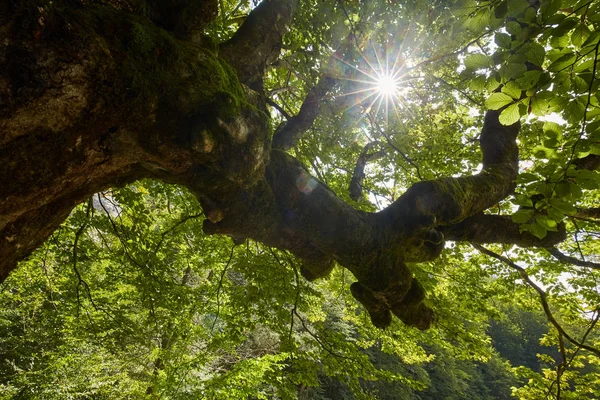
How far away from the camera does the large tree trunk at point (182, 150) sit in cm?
124

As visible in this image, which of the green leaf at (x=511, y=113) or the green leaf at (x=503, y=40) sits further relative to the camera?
the green leaf at (x=511, y=113)

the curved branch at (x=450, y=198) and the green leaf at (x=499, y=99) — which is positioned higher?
the curved branch at (x=450, y=198)

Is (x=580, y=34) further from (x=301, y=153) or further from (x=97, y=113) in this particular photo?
(x=301, y=153)

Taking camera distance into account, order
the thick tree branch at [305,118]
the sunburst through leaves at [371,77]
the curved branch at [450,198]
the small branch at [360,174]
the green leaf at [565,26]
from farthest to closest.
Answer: the small branch at [360,174] < the thick tree branch at [305,118] < the sunburst through leaves at [371,77] < the curved branch at [450,198] < the green leaf at [565,26]

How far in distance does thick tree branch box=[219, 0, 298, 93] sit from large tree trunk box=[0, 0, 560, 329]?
1cm

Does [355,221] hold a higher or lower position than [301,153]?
lower

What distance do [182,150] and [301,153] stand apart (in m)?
3.57

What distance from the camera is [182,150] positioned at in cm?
192

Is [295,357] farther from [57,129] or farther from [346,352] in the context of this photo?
[57,129]

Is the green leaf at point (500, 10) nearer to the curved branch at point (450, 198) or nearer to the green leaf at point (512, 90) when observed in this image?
the green leaf at point (512, 90)

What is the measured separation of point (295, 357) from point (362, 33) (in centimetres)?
508

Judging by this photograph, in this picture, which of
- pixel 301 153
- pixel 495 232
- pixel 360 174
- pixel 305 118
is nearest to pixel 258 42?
pixel 305 118

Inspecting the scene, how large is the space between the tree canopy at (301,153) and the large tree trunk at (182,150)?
0.04 ft

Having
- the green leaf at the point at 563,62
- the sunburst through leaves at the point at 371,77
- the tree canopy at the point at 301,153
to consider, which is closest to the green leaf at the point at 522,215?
the tree canopy at the point at 301,153
